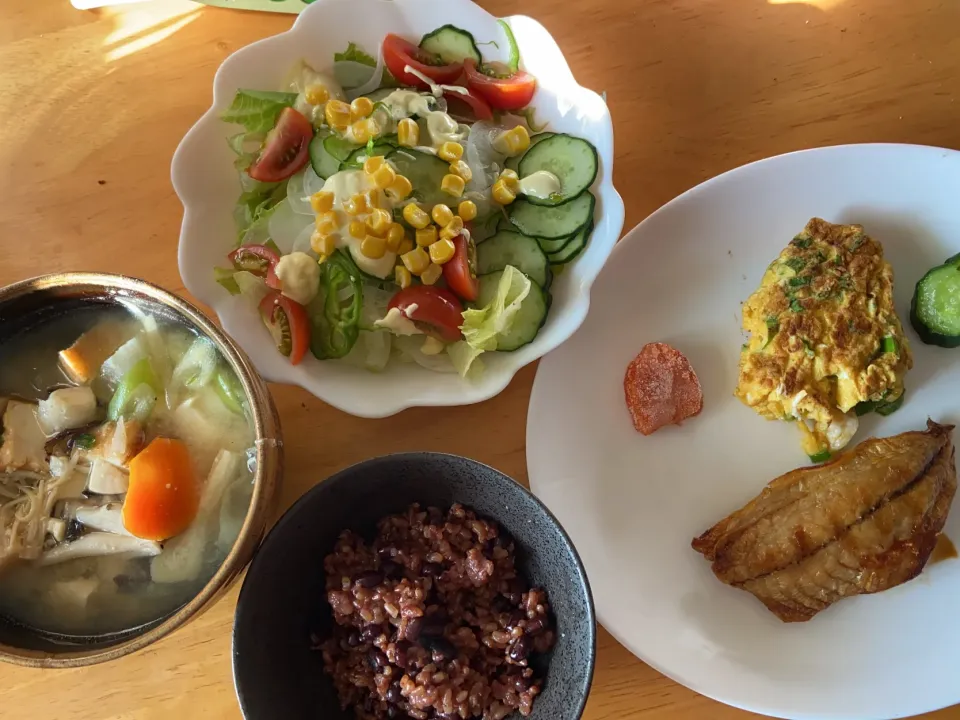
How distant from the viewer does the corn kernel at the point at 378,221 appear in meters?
1.76

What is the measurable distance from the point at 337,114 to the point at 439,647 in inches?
51.1

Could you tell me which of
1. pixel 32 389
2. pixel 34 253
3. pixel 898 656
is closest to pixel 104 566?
pixel 32 389

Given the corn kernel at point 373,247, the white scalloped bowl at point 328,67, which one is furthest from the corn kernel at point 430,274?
the white scalloped bowl at point 328,67

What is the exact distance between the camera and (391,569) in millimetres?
1637

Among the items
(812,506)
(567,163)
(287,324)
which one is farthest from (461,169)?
(812,506)

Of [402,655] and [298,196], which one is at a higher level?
[298,196]

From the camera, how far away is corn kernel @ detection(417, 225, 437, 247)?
71.3 inches

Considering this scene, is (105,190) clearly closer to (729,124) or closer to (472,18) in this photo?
(472,18)

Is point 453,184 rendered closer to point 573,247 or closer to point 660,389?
point 573,247

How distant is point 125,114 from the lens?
2088 millimetres

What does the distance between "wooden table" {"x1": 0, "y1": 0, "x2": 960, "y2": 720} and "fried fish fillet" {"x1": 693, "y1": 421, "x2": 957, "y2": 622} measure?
627 mm

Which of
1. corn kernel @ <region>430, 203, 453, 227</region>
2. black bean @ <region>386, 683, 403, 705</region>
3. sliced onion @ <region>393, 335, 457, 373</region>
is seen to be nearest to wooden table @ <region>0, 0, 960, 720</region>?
sliced onion @ <region>393, 335, 457, 373</region>

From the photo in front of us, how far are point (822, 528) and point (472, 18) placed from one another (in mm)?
1555

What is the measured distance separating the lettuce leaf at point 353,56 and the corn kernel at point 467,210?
0.49 metres
